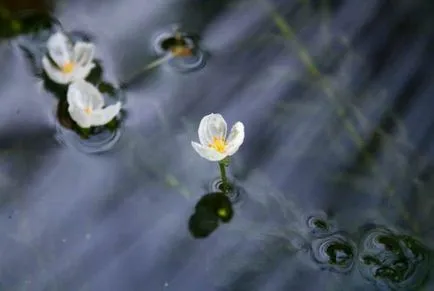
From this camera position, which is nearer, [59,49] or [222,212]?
[222,212]

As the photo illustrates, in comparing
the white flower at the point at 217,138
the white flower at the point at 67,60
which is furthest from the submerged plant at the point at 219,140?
the white flower at the point at 67,60

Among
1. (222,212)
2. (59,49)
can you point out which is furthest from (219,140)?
(59,49)

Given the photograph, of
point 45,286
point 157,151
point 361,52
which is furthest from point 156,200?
point 361,52

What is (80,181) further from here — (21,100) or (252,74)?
(252,74)

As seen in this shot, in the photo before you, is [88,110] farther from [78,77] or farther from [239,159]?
[239,159]

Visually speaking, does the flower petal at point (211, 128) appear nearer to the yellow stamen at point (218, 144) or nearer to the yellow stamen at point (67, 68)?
the yellow stamen at point (218, 144)

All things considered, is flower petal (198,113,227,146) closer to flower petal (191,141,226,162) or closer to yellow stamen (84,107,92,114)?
flower petal (191,141,226,162)
